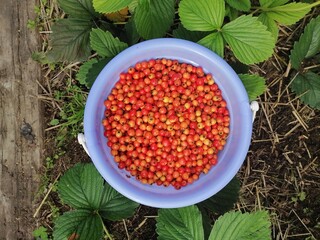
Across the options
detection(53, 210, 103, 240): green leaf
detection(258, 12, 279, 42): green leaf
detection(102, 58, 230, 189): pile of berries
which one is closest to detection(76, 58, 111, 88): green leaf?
detection(102, 58, 230, 189): pile of berries

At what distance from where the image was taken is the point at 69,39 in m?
1.80

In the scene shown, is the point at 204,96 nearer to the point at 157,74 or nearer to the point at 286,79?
the point at 157,74

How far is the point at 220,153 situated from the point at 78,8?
0.70 m

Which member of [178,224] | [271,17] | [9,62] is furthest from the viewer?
[9,62]

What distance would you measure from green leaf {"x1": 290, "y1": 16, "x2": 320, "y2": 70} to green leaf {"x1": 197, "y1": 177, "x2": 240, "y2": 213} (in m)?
0.49

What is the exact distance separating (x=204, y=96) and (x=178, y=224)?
0.42 meters

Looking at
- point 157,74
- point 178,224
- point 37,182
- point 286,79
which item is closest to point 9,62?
→ point 37,182

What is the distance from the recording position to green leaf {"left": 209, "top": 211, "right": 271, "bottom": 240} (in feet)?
5.13

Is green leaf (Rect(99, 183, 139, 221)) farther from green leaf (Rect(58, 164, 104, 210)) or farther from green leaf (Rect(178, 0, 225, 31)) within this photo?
green leaf (Rect(178, 0, 225, 31))

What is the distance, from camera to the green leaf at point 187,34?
1746mm

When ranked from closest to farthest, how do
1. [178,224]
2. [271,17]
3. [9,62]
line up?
[178,224] → [271,17] → [9,62]

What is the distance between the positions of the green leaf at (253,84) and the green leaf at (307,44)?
206mm

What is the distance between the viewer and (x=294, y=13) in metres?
1.69

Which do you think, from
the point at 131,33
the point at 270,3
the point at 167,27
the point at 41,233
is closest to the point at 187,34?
the point at 167,27
